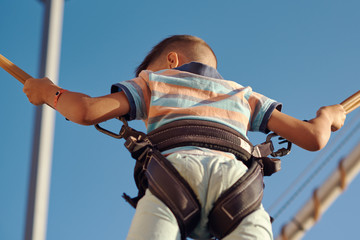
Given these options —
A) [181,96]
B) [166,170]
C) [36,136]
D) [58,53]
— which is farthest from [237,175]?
[58,53]

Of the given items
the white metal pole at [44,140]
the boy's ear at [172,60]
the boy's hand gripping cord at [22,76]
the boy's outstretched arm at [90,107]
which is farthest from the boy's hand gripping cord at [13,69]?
the white metal pole at [44,140]

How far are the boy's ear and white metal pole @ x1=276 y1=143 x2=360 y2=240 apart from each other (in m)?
0.64

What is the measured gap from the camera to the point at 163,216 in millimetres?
1496

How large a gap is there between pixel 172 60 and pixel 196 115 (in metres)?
0.43

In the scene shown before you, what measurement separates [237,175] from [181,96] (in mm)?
302

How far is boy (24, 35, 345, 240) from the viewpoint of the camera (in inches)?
60.4

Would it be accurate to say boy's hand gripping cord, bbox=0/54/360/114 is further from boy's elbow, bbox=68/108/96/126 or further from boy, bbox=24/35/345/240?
boy's elbow, bbox=68/108/96/126

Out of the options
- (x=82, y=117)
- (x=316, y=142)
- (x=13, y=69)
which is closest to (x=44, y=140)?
(x=13, y=69)

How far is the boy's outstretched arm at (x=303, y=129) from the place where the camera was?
180cm

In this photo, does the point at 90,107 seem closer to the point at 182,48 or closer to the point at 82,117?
the point at 82,117

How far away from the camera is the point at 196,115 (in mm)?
1701

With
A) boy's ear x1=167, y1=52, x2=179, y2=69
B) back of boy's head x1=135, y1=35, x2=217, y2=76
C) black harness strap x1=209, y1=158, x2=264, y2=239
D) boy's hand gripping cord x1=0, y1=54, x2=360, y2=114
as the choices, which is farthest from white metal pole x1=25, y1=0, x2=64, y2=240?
black harness strap x1=209, y1=158, x2=264, y2=239

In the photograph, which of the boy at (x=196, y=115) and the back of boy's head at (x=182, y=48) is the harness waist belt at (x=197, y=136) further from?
the back of boy's head at (x=182, y=48)

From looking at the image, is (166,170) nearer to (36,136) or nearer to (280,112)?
(280,112)
